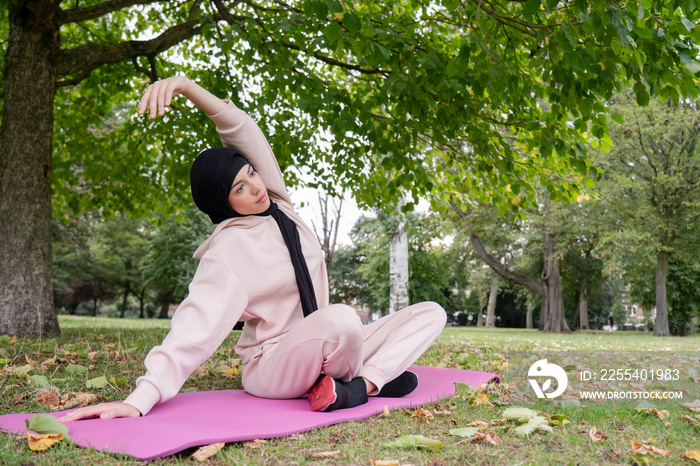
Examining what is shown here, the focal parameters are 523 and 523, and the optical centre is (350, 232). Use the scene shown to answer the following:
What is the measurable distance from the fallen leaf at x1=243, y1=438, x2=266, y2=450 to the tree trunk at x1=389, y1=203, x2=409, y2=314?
1091cm

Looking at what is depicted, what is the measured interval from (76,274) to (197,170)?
34894 mm

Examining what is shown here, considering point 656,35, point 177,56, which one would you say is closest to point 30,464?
point 656,35

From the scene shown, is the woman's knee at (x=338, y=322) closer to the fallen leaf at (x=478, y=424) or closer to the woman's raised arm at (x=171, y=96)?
the fallen leaf at (x=478, y=424)

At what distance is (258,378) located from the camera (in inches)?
123

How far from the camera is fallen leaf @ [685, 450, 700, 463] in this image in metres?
2.11

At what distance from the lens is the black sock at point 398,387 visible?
3.27 metres

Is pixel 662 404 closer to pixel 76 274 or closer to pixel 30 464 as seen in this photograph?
pixel 30 464

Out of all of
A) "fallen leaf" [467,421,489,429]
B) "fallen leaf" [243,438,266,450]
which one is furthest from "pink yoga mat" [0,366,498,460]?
"fallen leaf" [467,421,489,429]

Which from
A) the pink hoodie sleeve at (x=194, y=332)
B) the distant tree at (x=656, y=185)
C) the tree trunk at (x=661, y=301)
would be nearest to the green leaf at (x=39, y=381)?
the pink hoodie sleeve at (x=194, y=332)

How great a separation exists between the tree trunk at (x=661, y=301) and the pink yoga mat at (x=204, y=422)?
62.5ft

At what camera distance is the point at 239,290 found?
285 centimetres

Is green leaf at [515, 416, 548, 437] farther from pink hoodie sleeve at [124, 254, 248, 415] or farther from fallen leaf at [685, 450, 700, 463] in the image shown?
pink hoodie sleeve at [124, 254, 248, 415]

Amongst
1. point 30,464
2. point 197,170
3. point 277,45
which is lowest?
point 30,464

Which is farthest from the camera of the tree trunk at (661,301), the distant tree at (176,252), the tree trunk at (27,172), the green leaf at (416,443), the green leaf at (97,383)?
the distant tree at (176,252)
